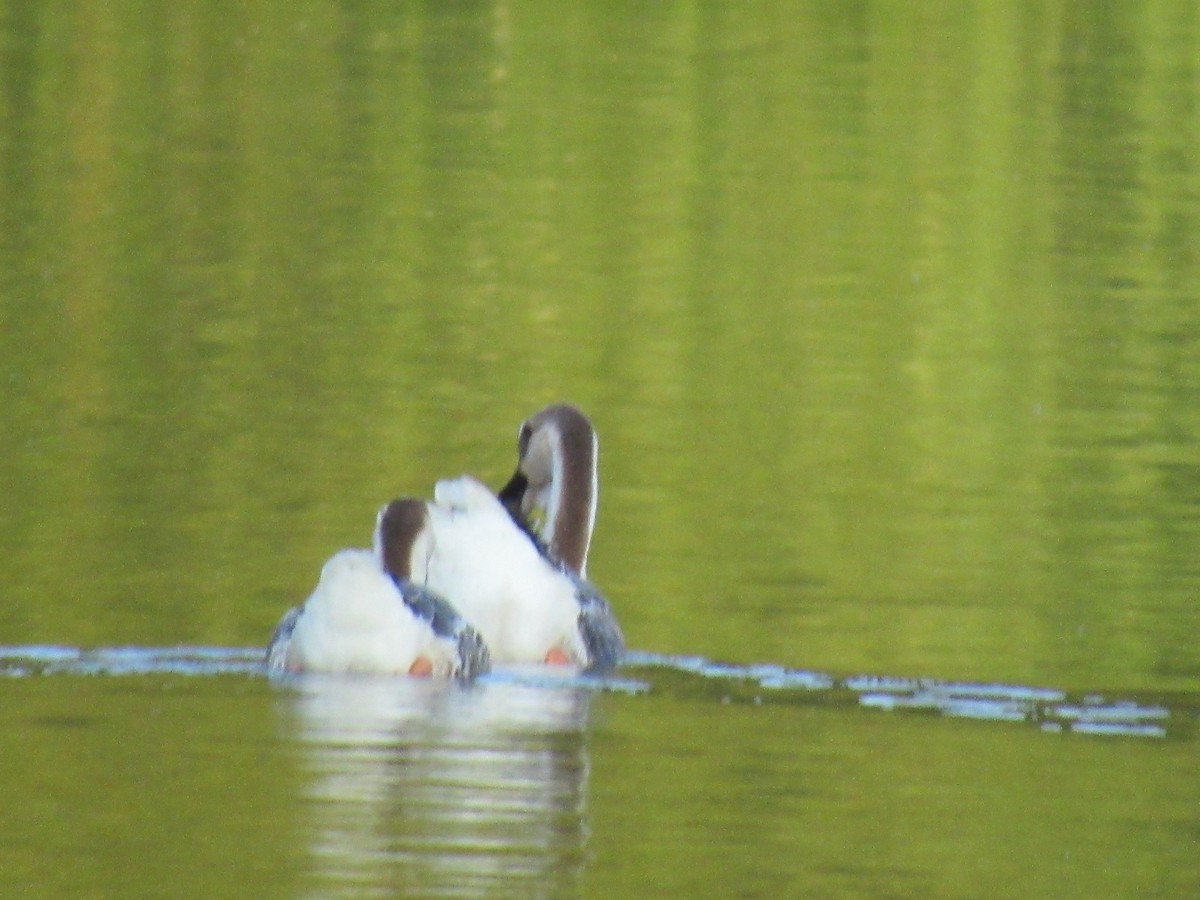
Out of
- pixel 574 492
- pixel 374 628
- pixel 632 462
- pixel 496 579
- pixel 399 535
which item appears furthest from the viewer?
pixel 632 462

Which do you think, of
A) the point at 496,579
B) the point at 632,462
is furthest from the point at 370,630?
the point at 632,462

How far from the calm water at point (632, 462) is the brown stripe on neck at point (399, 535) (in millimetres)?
491

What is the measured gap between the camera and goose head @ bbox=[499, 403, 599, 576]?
491 inches

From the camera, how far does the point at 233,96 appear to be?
34125mm

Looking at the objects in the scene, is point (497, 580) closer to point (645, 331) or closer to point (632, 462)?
point (632, 462)

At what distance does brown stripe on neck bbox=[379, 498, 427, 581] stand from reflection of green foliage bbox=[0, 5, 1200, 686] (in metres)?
1.04

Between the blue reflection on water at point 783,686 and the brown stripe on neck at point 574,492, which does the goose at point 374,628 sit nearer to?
the blue reflection on water at point 783,686

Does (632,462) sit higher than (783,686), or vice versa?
(632,462)

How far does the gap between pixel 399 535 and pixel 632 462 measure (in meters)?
5.31

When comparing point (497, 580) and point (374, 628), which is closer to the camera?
point (374, 628)

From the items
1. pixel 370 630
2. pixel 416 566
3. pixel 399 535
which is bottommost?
pixel 370 630

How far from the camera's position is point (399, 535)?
10.9 metres

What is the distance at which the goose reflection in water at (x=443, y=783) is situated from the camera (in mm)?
8383

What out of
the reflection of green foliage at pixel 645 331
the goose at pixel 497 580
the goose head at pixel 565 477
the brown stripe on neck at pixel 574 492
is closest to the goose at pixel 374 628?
the goose at pixel 497 580
